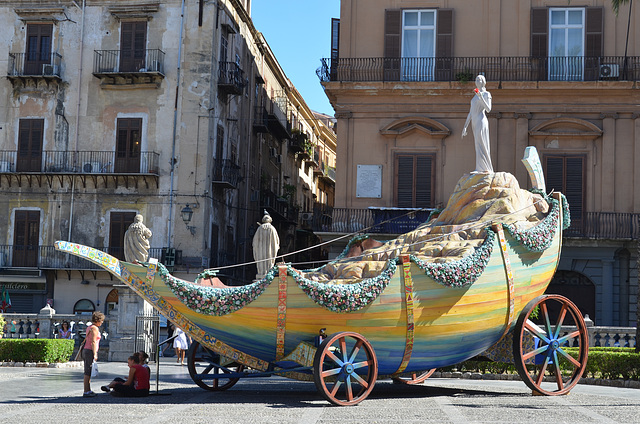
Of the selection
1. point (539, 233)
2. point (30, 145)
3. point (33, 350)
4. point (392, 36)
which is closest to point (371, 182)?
point (392, 36)

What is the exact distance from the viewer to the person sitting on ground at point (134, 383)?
14.4 metres

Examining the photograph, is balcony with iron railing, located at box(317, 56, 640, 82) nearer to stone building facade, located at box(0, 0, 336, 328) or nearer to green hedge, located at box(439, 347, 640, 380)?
stone building facade, located at box(0, 0, 336, 328)

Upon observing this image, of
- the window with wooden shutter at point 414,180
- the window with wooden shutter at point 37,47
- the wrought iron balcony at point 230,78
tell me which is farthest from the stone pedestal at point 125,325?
the window with wooden shutter at point 37,47

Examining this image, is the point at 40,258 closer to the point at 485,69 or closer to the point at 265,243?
the point at 265,243

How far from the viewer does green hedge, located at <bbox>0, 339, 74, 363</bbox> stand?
74.1ft

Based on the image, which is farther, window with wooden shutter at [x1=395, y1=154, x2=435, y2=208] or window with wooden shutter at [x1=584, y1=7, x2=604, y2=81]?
window with wooden shutter at [x1=395, y1=154, x2=435, y2=208]

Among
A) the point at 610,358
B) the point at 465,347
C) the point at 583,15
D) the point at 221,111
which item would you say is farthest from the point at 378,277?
the point at 221,111

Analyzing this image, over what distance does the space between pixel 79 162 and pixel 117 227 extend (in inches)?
119

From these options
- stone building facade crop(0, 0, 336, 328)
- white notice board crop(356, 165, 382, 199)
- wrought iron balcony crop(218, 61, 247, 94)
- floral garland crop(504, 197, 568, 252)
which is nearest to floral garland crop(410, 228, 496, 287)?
floral garland crop(504, 197, 568, 252)

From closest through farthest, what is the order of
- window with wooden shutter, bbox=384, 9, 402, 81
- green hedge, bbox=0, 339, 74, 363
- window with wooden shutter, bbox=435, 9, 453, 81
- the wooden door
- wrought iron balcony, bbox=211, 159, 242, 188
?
green hedge, bbox=0, 339, 74, 363 < window with wooden shutter, bbox=435, 9, 453, 81 < window with wooden shutter, bbox=384, 9, 402, 81 < the wooden door < wrought iron balcony, bbox=211, 159, 242, 188

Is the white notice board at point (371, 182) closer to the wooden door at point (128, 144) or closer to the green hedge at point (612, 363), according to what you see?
the wooden door at point (128, 144)

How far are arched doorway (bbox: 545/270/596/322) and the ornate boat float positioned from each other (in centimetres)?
1433

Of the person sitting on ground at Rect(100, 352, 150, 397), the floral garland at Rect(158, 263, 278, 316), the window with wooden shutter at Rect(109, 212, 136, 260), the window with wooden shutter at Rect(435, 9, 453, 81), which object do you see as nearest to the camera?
the floral garland at Rect(158, 263, 278, 316)

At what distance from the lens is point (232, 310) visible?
13.5 meters
